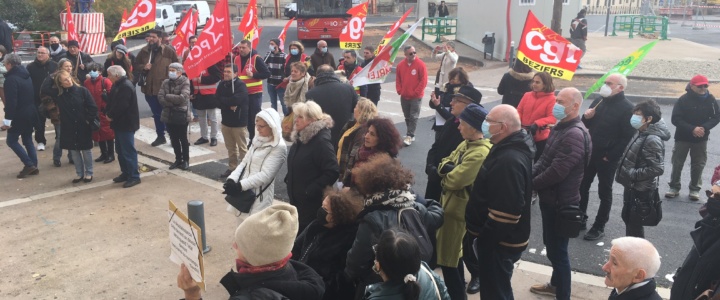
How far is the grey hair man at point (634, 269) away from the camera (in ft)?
10.6

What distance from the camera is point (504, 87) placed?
28.5 feet

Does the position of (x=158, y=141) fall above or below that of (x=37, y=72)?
below

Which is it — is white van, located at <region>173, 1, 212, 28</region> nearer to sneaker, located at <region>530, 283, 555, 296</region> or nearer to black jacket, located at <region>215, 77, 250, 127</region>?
black jacket, located at <region>215, 77, 250, 127</region>

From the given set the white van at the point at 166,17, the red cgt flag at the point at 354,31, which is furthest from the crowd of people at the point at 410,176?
the white van at the point at 166,17

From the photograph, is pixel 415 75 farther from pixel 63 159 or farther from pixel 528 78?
pixel 63 159

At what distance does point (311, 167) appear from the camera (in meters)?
5.46

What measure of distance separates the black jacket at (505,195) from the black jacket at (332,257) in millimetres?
1028

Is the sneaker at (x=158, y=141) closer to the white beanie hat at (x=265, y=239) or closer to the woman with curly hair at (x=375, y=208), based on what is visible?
the woman with curly hair at (x=375, y=208)

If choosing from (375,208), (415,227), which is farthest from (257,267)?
(415,227)

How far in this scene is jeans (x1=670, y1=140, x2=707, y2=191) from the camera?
780 cm

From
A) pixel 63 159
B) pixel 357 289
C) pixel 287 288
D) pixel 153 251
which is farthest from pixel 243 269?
pixel 63 159

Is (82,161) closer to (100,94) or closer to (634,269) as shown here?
(100,94)

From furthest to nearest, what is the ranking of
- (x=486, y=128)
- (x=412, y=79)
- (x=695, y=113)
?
1. (x=412, y=79)
2. (x=695, y=113)
3. (x=486, y=128)

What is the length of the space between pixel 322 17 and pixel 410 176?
23551 mm
